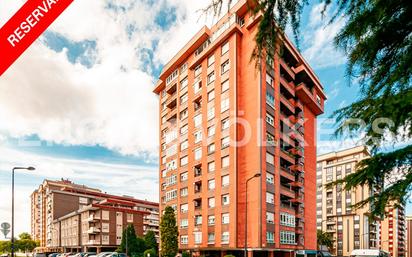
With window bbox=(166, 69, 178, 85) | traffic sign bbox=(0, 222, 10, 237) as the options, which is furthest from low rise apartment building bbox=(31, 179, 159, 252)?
traffic sign bbox=(0, 222, 10, 237)

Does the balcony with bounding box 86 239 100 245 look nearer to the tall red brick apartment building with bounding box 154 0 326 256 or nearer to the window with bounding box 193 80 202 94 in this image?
the tall red brick apartment building with bounding box 154 0 326 256

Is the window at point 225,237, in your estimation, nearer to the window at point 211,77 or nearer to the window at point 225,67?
the window at point 211,77

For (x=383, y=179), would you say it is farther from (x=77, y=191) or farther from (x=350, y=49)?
(x=77, y=191)

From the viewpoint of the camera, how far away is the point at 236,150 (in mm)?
41219

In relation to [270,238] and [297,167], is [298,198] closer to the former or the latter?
[297,167]

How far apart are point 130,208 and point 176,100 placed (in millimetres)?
39573

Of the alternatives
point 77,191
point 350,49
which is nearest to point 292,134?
point 350,49

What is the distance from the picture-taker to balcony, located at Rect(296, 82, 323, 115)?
51.6m

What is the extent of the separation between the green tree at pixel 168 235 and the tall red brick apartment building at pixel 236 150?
3232 millimetres

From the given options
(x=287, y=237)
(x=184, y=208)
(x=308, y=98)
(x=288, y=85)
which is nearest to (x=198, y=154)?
(x=184, y=208)

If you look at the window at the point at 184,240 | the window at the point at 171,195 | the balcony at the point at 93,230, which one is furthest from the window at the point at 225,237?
the balcony at the point at 93,230

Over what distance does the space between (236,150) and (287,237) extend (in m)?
13.2

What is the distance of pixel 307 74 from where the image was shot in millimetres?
52406

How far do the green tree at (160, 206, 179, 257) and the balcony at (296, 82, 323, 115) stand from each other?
26182 millimetres
